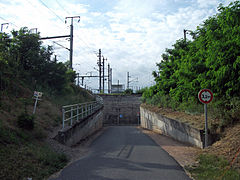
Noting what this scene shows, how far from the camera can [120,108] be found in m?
48.2

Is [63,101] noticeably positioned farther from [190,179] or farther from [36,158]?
[190,179]

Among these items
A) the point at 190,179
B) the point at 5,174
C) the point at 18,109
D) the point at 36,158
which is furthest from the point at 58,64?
the point at 190,179

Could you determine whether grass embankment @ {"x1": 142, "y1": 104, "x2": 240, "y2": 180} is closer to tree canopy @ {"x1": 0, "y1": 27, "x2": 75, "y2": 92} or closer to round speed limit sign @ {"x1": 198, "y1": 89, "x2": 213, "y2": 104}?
round speed limit sign @ {"x1": 198, "y1": 89, "x2": 213, "y2": 104}

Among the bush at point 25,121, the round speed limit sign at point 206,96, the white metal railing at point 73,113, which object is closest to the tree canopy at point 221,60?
the round speed limit sign at point 206,96

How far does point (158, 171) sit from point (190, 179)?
3.25 feet

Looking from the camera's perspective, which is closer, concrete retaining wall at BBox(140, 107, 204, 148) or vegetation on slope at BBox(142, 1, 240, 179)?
vegetation on slope at BBox(142, 1, 240, 179)

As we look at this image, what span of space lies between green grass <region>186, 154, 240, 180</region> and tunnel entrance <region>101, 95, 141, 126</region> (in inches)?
1584

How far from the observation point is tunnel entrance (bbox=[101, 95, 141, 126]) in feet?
157

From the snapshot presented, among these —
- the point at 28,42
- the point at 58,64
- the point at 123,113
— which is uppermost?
the point at 28,42

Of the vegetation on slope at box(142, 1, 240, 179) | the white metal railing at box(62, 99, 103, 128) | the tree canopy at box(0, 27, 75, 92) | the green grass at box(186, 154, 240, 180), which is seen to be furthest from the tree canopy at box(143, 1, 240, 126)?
the tree canopy at box(0, 27, 75, 92)

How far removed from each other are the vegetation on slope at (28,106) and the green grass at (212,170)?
4.35m

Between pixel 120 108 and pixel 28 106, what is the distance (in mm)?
36459

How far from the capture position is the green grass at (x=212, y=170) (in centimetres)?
576

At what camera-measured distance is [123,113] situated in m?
48.3
